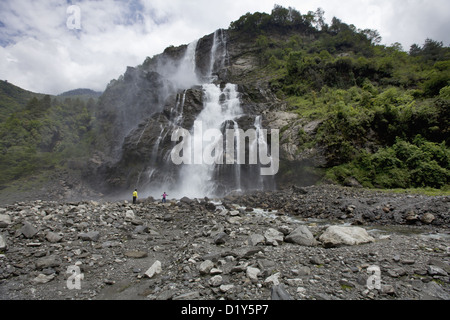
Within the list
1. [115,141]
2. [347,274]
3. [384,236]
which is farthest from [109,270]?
[115,141]

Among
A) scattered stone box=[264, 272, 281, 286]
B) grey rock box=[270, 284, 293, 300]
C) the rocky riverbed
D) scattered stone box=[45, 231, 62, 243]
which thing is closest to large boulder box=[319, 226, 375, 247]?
the rocky riverbed

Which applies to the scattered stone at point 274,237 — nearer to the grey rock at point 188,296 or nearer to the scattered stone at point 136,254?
the grey rock at point 188,296

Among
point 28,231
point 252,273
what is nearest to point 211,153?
point 28,231

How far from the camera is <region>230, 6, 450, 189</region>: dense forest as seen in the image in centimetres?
1546

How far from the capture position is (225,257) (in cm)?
560

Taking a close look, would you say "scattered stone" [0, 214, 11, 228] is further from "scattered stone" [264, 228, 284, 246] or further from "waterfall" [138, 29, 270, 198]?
"waterfall" [138, 29, 270, 198]

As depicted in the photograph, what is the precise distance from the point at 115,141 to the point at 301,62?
3424cm

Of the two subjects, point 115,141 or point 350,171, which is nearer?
point 350,171

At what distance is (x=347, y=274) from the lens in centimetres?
431

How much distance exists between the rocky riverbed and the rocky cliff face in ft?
40.8

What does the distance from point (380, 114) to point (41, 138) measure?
52202 mm

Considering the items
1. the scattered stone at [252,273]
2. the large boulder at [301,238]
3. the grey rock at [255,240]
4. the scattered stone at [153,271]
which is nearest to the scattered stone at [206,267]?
the scattered stone at [252,273]
